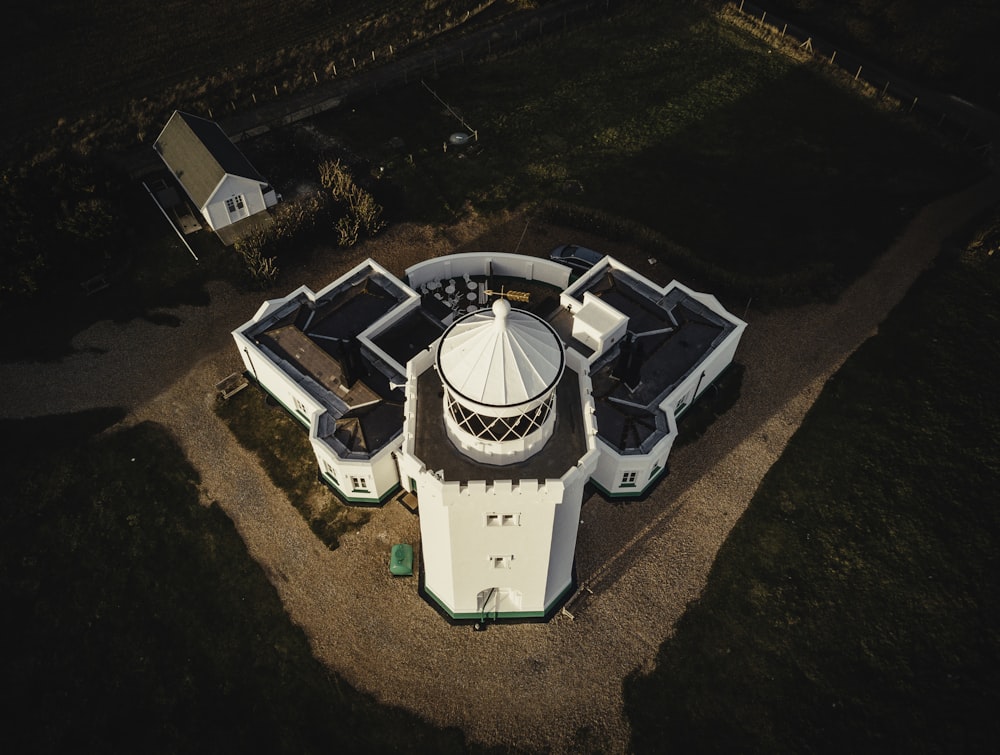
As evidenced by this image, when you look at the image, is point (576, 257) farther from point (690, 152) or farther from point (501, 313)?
point (501, 313)

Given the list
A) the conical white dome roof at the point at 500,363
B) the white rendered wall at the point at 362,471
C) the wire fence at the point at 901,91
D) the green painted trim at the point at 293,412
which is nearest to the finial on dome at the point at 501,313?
the conical white dome roof at the point at 500,363

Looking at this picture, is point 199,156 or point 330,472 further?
point 199,156

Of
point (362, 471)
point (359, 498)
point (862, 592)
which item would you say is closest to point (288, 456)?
point (359, 498)

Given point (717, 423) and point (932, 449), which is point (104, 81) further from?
point (932, 449)

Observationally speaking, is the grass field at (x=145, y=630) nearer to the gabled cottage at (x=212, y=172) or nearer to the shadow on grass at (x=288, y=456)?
the shadow on grass at (x=288, y=456)

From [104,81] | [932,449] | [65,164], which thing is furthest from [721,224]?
[104,81]

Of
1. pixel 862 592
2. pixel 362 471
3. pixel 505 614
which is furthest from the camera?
pixel 862 592
